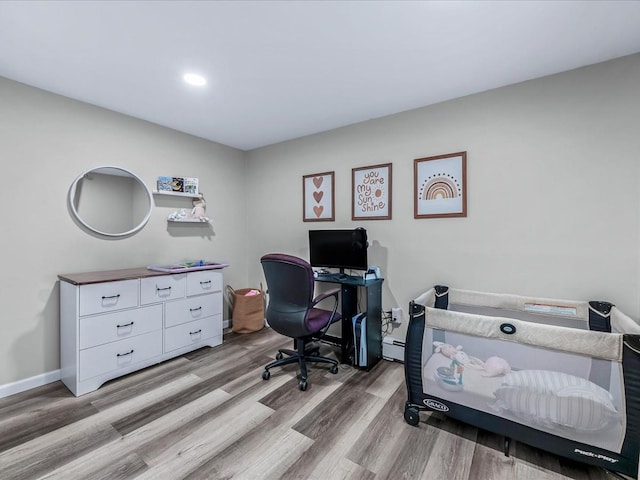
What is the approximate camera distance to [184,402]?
210 cm

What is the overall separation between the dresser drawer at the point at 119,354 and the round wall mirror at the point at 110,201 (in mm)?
1064

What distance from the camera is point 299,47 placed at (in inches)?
72.6

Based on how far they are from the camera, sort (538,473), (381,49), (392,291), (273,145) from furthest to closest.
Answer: (273,145) → (392,291) → (381,49) → (538,473)

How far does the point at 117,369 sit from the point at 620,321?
3.65m

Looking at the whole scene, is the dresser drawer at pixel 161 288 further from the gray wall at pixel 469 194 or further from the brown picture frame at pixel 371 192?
the brown picture frame at pixel 371 192

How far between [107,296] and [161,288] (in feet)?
1.44

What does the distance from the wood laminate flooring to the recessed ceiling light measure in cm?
248

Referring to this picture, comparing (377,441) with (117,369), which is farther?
(117,369)

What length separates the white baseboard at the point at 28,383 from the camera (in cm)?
218

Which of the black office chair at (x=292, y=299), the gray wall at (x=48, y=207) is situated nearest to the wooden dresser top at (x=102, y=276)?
the gray wall at (x=48, y=207)

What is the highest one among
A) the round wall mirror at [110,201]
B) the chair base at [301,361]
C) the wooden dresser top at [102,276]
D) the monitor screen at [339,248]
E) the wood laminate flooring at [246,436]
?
the round wall mirror at [110,201]

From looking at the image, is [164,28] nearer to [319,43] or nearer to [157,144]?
[319,43]

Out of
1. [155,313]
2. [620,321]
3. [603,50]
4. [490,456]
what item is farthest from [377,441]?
[603,50]

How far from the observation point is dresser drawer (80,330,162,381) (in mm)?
2219
